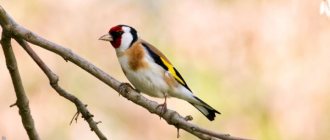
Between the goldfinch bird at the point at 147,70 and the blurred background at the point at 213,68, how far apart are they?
6.12 feet

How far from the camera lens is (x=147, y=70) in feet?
13.5

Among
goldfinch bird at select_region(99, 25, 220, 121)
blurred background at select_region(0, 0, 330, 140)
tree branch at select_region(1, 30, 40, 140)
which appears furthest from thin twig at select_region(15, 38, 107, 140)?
blurred background at select_region(0, 0, 330, 140)

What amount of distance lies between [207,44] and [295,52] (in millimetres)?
550

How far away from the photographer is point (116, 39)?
4238mm

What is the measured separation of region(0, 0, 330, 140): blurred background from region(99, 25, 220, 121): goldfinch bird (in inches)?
73.5

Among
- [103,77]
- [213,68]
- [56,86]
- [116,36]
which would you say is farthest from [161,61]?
[213,68]

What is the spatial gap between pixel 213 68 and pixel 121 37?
2158 millimetres

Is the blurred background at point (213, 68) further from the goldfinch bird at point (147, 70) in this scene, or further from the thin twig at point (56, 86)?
the thin twig at point (56, 86)

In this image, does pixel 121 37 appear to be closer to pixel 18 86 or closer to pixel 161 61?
pixel 161 61

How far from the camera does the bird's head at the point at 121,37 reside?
13.8 ft

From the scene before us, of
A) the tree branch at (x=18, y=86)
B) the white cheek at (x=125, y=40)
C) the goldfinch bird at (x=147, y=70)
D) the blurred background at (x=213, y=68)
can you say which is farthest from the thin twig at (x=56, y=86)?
the blurred background at (x=213, y=68)

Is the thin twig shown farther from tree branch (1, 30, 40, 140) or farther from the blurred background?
the blurred background

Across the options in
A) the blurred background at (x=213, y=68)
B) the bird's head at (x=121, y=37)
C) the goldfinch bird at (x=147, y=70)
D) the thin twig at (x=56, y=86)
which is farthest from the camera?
the blurred background at (x=213, y=68)

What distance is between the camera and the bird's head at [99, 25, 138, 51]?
4211mm
